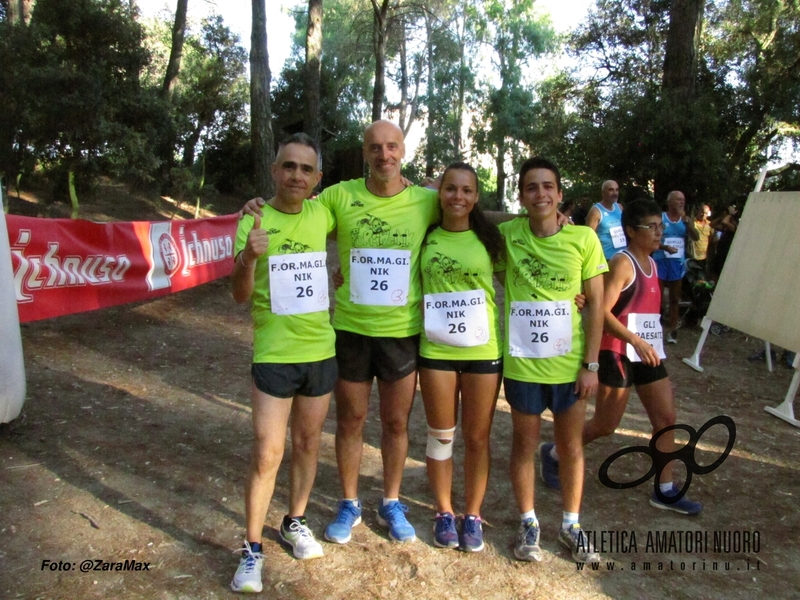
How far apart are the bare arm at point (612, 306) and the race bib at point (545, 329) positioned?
0.28 meters

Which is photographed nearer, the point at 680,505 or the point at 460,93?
the point at 680,505

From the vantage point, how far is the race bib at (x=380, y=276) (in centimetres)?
305

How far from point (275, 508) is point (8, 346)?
2.08 metres

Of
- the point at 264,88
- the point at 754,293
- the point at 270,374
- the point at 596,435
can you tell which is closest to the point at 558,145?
the point at 264,88

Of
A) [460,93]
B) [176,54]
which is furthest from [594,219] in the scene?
[460,93]

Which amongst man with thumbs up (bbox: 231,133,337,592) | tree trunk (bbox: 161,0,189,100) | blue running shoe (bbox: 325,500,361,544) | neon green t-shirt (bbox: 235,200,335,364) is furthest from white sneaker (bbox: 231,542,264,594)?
tree trunk (bbox: 161,0,189,100)

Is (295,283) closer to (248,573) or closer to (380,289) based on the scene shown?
(380,289)

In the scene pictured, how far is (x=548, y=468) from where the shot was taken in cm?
404

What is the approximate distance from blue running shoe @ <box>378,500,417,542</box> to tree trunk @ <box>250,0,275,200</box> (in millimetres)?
8414

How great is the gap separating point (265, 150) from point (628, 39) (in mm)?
13542

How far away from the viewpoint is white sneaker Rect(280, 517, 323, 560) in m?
3.05

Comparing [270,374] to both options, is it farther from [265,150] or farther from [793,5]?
[793,5]

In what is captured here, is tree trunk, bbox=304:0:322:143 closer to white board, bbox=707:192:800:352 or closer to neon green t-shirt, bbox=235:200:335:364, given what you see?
white board, bbox=707:192:800:352

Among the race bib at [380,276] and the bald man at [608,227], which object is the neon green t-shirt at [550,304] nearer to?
the race bib at [380,276]
